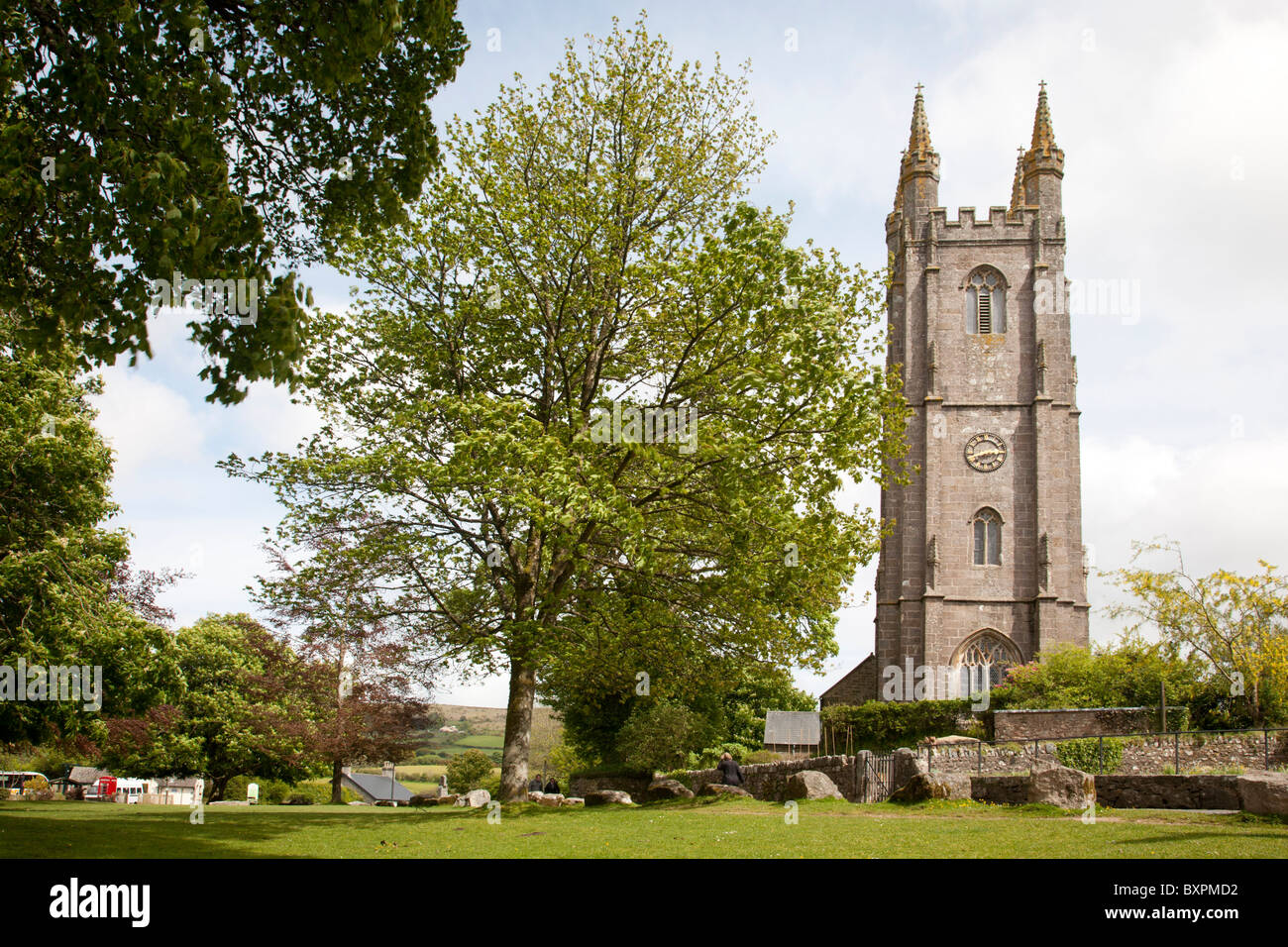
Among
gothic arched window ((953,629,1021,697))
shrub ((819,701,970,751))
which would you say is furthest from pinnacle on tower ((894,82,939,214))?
shrub ((819,701,970,751))

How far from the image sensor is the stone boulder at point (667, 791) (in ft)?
69.0

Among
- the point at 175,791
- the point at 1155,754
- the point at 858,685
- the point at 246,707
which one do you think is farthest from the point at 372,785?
the point at 1155,754

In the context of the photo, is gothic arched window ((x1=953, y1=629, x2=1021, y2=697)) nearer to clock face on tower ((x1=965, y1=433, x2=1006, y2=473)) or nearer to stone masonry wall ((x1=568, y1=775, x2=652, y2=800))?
clock face on tower ((x1=965, y1=433, x2=1006, y2=473))

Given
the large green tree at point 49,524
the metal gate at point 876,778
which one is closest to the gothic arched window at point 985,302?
the metal gate at point 876,778

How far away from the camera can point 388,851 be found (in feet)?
38.7

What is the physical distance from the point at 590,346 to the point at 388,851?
447 inches

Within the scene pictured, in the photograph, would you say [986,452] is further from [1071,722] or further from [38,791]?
[38,791]

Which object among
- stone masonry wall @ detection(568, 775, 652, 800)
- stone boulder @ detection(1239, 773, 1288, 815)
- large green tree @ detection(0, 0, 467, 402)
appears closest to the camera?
large green tree @ detection(0, 0, 467, 402)

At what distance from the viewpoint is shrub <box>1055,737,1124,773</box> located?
22.5 metres

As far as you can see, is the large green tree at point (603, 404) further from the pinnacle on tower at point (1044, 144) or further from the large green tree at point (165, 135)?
the pinnacle on tower at point (1044, 144)

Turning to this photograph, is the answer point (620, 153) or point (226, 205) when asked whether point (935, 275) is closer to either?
point (620, 153)

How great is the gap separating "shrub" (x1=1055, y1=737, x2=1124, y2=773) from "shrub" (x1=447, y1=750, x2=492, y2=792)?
31501 millimetres

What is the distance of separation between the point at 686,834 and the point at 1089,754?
13.1 metres
